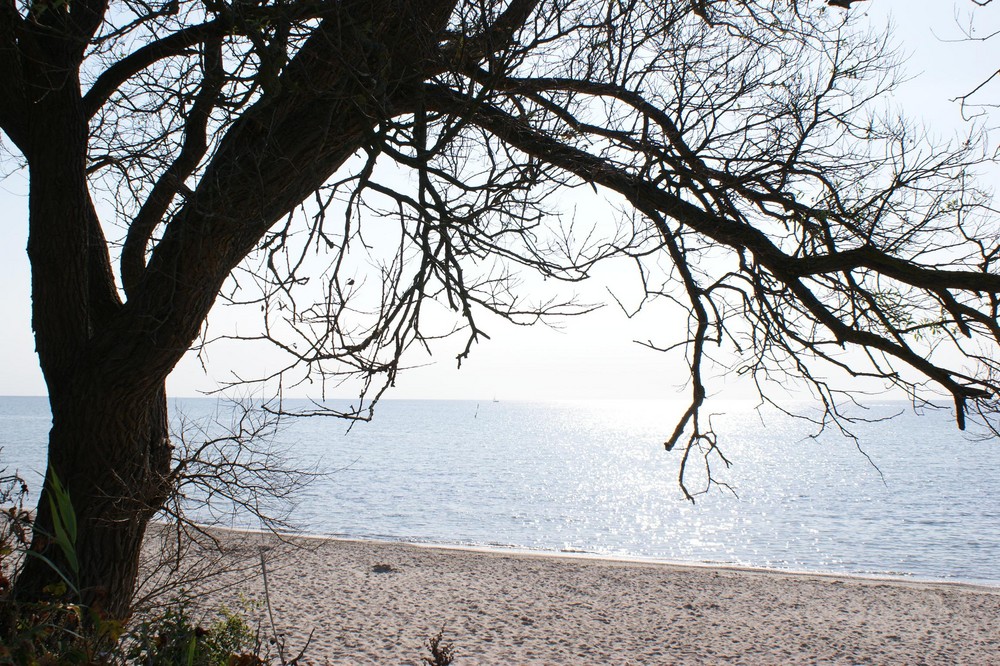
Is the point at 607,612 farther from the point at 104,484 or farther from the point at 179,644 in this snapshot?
the point at 179,644

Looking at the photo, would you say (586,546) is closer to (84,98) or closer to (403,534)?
(403,534)

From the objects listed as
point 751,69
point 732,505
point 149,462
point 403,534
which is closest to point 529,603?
point 149,462

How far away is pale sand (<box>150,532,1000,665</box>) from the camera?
10.7 meters

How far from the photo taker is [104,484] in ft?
13.5

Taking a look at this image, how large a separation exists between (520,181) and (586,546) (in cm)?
2474

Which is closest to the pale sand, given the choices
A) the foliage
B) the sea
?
the sea

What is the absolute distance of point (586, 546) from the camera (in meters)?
26.5

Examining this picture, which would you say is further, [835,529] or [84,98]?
[835,529]

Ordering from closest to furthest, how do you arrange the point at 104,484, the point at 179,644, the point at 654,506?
1. the point at 179,644
2. the point at 104,484
3. the point at 654,506

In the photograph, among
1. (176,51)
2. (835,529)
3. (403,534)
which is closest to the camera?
(176,51)

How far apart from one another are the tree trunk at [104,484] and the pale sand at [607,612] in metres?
5.22

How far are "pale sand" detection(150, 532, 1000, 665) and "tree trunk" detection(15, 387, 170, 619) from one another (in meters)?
5.22

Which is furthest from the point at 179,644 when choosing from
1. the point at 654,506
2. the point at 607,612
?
the point at 654,506

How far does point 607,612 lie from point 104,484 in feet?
33.9
